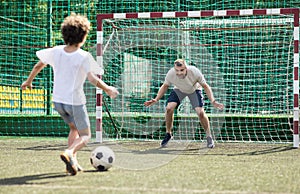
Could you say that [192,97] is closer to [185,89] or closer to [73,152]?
[185,89]

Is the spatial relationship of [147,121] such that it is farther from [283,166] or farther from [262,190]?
[262,190]

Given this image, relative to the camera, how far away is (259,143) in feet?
32.8

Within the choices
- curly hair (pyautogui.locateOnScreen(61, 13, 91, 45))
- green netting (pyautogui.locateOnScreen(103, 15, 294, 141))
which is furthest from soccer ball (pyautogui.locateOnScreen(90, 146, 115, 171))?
green netting (pyautogui.locateOnScreen(103, 15, 294, 141))

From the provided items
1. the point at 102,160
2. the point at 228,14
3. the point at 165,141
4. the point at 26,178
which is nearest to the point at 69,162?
the point at 26,178

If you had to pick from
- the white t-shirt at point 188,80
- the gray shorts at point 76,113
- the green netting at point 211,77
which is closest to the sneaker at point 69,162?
the gray shorts at point 76,113

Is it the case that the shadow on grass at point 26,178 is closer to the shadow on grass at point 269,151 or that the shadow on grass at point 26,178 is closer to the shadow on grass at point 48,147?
the shadow on grass at point 48,147

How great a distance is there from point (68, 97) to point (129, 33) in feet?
17.3

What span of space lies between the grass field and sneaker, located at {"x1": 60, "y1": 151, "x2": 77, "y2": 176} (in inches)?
3.9

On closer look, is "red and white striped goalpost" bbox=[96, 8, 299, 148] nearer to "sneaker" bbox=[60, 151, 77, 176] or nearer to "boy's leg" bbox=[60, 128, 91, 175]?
"boy's leg" bbox=[60, 128, 91, 175]

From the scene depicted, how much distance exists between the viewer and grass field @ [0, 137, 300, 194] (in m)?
4.86

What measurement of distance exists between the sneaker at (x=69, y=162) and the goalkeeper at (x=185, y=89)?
11.2 ft

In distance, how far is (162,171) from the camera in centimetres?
602

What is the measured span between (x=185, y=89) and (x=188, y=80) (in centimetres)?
21

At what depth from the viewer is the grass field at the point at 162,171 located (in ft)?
15.9
